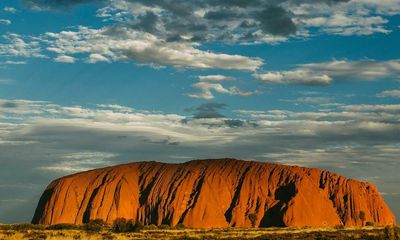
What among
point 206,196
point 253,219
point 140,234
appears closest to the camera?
point 140,234

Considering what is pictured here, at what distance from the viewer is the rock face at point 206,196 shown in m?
139

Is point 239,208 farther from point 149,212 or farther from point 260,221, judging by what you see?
point 149,212

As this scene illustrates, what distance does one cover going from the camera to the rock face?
5458 inches

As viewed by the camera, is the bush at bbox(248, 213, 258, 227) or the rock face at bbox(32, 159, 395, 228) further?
the rock face at bbox(32, 159, 395, 228)

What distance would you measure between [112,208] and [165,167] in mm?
21816

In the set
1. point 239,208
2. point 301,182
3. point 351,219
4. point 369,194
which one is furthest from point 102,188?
point 369,194

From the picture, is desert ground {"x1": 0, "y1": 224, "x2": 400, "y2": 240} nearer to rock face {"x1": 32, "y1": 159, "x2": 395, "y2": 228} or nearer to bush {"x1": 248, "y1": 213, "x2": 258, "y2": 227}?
bush {"x1": 248, "y1": 213, "x2": 258, "y2": 227}

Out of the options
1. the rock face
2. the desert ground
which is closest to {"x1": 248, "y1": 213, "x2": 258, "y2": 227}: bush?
the rock face

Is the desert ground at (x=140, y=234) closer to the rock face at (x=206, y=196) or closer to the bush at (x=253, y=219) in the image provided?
the bush at (x=253, y=219)

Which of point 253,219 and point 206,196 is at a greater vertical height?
point 206,196

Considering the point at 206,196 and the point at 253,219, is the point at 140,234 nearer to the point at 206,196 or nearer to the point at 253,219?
the point at 253,219

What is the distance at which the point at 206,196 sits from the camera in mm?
141750

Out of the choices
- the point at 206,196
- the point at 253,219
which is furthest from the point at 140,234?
the point at 206,196

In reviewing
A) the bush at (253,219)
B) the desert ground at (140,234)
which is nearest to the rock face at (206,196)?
the bush at (253,219)
